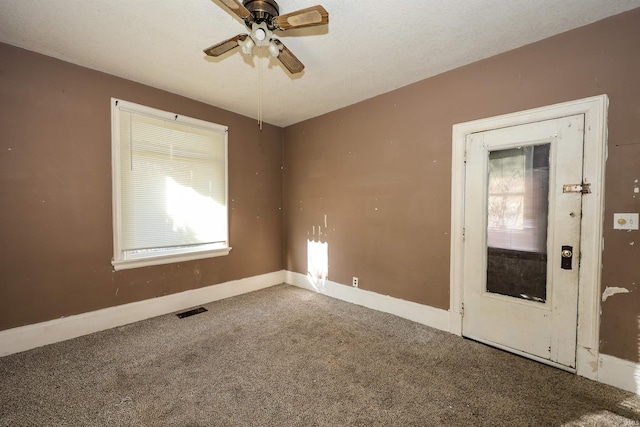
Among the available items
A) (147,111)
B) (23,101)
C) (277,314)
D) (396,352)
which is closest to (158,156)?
(147,111)

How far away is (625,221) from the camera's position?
75.7 inches

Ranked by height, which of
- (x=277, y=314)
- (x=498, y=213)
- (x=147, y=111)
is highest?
(x=147, y=111)

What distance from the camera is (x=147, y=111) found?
3.11 m

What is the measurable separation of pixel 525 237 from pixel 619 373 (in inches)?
43.3

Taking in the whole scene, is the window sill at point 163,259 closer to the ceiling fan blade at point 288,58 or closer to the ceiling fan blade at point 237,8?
the ceiling fan blade at point 288,58

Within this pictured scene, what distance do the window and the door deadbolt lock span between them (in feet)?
12.3

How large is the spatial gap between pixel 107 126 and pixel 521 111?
13.4ft

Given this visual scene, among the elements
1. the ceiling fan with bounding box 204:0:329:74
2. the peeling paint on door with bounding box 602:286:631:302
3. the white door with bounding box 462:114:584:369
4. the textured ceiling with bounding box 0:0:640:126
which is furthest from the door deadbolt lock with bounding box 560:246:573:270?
the ceiling fan with bounding box 204:0:329:74

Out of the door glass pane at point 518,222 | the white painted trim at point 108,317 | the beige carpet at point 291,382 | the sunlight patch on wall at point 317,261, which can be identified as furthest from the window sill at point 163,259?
the door glass pane at point 518,222

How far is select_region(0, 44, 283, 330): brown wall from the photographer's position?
7.80ft

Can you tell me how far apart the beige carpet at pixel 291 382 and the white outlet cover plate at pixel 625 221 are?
46.2 inches

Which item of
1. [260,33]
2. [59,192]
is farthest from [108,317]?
[260,33]

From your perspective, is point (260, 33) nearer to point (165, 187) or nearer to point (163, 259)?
point (165, 187)

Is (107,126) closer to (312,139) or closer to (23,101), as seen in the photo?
(23,101)
